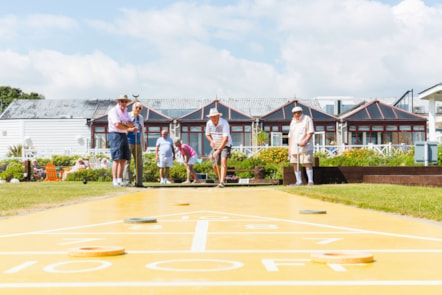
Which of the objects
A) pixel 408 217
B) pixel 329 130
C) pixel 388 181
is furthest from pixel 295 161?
pixel 329 130

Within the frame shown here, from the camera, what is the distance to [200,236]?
4.79 metres

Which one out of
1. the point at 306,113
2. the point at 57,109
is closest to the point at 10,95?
the point at 57,109

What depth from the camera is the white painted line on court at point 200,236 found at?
4115 millimetres

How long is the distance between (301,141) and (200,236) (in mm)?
9770

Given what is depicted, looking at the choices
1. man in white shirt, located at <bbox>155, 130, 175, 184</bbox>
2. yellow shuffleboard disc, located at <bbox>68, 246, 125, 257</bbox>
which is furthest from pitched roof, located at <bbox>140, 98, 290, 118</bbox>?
yellow shuffleboard disc, located at <bbox>68, 246, 125, 257</bbox>

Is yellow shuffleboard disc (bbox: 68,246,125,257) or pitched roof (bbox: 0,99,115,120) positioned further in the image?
pitched roof (bbox: 0,99,115,120)

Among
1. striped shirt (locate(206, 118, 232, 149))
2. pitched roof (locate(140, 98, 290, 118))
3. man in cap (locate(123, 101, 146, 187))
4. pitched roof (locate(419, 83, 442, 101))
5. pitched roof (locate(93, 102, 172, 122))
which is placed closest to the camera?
man in cap (locate(123, 101, 146, 187))

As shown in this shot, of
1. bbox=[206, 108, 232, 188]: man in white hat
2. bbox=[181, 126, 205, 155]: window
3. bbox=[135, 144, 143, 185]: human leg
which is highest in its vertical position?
bbox=[181, 126, 205, 155]: window

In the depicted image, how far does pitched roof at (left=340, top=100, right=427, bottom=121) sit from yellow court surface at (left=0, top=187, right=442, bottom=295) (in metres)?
38.9

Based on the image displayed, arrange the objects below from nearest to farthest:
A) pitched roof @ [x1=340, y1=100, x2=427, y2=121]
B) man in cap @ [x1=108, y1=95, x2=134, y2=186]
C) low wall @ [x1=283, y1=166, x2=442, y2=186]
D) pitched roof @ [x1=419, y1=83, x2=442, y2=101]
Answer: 1. man in cap @ [x1=108, y1=95, x2=134, y2=186]
2. low wall @ [x1=283, y1=166, x2=442, y2=186]
3. pitched roof @ [x1=419, y1=83, x2=442, y2=101]
4. pitched roof @ [x1=340, y1=100, x2=427, y2=121]

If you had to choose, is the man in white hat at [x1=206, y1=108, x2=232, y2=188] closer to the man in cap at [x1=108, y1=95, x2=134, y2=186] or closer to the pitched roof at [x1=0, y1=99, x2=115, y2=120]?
the man in cap at [x1=108, y1=95, x2=134, y2=186]

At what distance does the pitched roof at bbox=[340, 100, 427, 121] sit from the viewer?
44.7 meters

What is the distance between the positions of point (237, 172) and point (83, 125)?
90.6 feet

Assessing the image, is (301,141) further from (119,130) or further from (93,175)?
(93,175)
